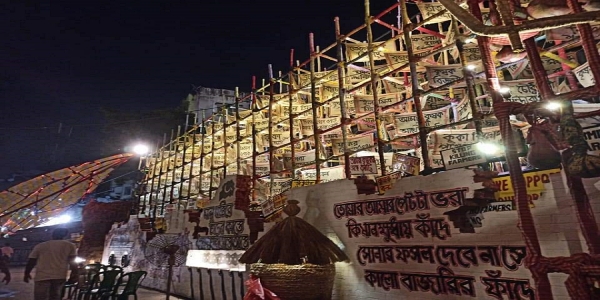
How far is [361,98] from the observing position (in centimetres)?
823

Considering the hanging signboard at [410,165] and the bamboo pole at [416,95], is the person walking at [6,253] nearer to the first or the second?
the hanging signboard at [410,165]

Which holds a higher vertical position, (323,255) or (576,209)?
(576,209)

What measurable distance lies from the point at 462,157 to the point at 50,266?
7791mm

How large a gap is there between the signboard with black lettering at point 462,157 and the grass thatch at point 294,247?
2.31 meters

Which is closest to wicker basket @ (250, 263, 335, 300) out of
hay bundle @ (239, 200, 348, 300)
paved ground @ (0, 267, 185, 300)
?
hay bundle @ (239, 200, 348, 300)

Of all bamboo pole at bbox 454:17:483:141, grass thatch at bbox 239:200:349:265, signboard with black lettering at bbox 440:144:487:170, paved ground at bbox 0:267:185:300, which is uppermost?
bamboo pole at bbox 454:17:483:141

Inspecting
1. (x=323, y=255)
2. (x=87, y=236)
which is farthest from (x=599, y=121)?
(x=87, y=236)

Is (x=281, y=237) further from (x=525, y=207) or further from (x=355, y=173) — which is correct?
(x=525, y=207)

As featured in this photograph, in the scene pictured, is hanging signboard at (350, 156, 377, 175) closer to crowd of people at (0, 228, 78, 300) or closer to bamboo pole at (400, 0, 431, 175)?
bamboo pole at (400, 0, 431, 175)

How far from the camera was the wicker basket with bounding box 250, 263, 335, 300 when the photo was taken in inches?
205

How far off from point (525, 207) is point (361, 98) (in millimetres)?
5397

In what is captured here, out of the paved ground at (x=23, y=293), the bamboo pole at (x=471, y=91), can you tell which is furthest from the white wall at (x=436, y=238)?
the paved ground at (x=23, y=293)

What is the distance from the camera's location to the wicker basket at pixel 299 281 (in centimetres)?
521

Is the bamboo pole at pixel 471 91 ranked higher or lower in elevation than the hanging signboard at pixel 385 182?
higher
